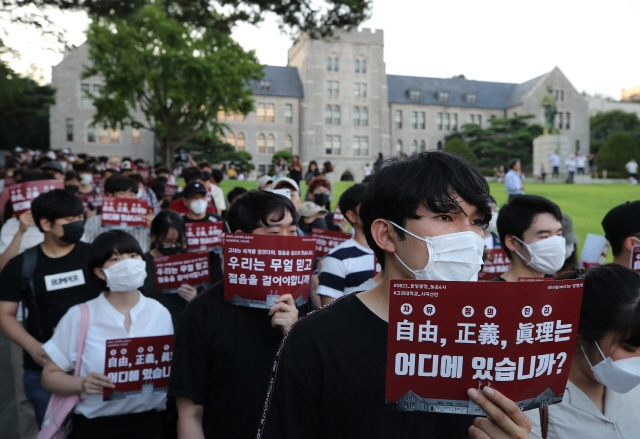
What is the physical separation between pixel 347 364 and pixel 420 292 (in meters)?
0.34

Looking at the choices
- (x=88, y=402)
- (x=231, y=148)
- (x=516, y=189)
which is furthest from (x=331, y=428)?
(x=231, y=148)

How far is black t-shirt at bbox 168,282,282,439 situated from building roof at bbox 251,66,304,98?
5954 cm

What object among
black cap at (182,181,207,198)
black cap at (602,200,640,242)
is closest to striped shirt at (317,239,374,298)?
black cap at (602,200,640,242)

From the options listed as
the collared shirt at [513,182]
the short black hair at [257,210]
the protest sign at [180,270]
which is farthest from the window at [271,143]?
the short black hair at [257,210]

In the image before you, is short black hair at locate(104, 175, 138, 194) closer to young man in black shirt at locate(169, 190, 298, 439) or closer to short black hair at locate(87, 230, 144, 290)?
short black hair at locate(87, 230, 144, 290)

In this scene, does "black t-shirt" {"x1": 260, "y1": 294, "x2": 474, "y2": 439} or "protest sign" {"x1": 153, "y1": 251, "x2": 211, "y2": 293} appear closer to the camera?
"black t-shirt" {"x1": 260, "y1": 294, "x2": 474, "y2": 439}

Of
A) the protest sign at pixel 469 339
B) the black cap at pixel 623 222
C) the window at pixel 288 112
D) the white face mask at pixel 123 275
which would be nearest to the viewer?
the protest sign at pixel 469 339

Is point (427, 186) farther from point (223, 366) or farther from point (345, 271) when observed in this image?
point (345, 271)

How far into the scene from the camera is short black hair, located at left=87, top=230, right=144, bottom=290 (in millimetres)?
3277

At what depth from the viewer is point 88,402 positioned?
2934 millimetres

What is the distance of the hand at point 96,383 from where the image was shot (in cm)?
275

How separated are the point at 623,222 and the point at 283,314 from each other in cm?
245

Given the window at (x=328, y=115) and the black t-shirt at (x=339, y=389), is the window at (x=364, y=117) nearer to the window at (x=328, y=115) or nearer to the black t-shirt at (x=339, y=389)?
the window at (x=328, y=115)

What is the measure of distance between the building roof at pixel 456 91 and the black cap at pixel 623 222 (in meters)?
63.1
